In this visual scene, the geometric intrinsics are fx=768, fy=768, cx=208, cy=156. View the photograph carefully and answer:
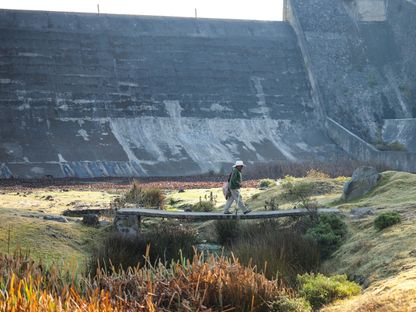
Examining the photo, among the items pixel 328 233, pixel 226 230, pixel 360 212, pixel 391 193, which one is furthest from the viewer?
pixel 391 193

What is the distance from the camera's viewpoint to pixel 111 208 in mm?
19375

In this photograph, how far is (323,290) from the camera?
10672 millimetres

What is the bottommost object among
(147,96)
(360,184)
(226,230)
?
(226,230)

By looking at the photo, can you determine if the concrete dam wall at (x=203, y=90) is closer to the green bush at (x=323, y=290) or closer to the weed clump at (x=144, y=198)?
the weed clump at (x=144, y=198)

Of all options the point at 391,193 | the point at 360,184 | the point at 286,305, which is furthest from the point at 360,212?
the point at 286,305

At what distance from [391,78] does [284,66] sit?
648 cm

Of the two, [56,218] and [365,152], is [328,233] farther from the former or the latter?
[365,152]

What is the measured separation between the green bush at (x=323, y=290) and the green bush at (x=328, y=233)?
2.64 meters

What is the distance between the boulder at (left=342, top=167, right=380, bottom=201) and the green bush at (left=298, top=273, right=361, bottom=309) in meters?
8.09

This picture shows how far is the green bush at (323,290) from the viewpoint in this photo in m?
10.6

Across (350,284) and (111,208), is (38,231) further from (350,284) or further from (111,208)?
(350,284)

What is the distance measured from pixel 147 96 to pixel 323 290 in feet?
104

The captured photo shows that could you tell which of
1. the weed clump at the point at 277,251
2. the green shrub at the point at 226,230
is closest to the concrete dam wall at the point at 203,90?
the green shrub at the point at 226,230

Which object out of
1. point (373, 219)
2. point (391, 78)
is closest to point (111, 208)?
point (373, 219)
